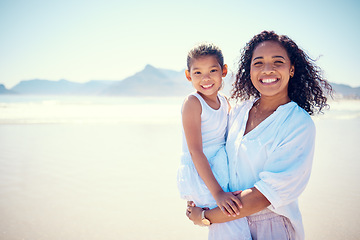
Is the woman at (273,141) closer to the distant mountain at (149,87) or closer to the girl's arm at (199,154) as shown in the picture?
the girl's arm at (199,154)

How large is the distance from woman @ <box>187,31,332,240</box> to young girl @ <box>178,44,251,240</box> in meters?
0.07

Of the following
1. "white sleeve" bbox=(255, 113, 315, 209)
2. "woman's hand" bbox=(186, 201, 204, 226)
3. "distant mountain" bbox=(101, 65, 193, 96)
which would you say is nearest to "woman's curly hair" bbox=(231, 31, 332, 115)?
"white sleeve" bbox=(255, 113, 315, 209)

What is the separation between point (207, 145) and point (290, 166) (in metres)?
0.69

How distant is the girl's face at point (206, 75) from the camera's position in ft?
6.52

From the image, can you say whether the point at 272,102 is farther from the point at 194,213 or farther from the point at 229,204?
the point at 194,213

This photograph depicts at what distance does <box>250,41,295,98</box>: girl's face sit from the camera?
160cm

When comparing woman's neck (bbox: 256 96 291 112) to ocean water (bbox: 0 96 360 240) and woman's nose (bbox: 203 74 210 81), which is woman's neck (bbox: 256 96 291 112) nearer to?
woman's nose (bbox: 203 74 210 81)

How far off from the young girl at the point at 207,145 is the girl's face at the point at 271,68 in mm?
436

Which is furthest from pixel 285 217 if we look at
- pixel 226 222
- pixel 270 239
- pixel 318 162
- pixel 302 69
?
pixel 318 162

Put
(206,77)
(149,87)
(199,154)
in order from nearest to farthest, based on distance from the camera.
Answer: (199,154) → (206,77) → (149,87)

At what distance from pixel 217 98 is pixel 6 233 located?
2704 mm

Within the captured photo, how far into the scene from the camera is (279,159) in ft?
4.47

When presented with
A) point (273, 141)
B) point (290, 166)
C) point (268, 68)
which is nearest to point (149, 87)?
point (268, 68)

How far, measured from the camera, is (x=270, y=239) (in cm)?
148
